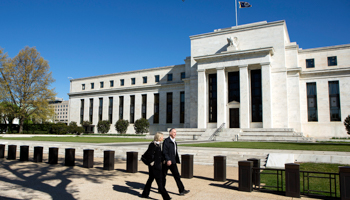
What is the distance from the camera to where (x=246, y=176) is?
884 cm

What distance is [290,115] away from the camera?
38.2m

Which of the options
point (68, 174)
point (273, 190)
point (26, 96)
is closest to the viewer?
point (273, 190)

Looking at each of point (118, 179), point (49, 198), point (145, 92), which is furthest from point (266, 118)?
point (49, 198)

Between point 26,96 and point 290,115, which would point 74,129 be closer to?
point 26,96

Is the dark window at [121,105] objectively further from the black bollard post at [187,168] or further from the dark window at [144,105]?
the black bollard post at [187,168]

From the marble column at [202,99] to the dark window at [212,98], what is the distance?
131 cm

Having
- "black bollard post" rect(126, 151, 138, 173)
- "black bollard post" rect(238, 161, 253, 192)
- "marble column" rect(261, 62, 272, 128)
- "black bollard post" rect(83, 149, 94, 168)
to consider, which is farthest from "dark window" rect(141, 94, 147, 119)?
"black bollard post" rect(238, 161, 253, 192)

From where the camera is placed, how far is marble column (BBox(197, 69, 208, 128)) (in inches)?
1591

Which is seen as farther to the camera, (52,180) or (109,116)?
(109,116)

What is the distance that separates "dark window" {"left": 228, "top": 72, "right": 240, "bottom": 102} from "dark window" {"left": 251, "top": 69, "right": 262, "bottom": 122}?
2.29 m

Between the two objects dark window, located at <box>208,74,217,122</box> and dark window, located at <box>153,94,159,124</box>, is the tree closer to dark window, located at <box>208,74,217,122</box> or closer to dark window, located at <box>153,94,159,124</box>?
dark window, located at <box>153,94,159,124</box>

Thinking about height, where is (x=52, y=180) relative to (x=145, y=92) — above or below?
below

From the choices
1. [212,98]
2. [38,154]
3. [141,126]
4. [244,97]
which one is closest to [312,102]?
[244,97]

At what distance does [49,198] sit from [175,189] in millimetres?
3966
